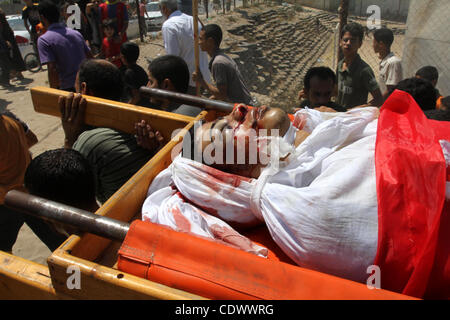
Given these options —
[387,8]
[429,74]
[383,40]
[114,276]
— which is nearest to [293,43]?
[387,8]

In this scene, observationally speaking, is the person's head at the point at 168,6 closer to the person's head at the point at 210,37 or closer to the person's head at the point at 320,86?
the person's head at the point at 210,37

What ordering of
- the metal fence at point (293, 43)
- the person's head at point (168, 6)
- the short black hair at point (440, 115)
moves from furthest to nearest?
the metal fence at point (293, 43)
the person's head at point (168, 6)
the short black hair at point (440, 115)

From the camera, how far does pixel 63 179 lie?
155 cm

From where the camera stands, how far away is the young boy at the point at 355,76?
12.8 ft

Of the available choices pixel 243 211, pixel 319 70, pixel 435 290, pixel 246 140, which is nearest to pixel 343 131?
pixel 246 140

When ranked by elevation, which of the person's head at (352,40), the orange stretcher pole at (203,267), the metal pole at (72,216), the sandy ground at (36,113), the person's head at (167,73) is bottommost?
the sandy ground at (36,113)

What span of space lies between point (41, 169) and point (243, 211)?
1.02m

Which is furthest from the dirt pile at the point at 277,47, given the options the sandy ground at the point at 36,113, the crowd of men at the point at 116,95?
the crowd of men at the point at 116,95

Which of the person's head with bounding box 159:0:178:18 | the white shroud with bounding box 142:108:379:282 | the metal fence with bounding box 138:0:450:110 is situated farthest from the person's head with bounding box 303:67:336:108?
the metal fence with bounding box 138:0:450:110

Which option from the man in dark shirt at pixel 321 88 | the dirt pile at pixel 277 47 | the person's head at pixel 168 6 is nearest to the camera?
the man in dark shirt at pixel 321 88

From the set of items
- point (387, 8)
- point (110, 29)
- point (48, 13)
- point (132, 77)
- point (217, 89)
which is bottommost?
point (217, 89)

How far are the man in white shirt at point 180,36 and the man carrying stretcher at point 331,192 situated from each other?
3.13 metres

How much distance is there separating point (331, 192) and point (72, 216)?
906 mm

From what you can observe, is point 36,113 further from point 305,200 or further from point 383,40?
point 305,200
